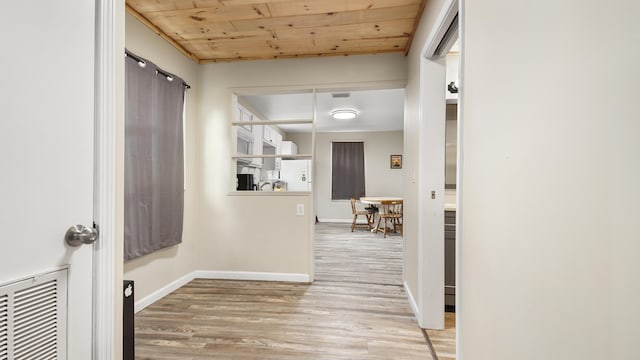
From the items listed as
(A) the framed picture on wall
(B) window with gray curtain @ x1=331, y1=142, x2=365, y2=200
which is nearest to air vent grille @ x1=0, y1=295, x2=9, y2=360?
(B) window with gray curtain @ x1=331, y1=142, x2=365, y2=200

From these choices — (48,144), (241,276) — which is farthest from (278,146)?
(48,144)

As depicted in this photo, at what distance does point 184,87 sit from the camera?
278 centimetres

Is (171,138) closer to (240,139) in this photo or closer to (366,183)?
(240,139)

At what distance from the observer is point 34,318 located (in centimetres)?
79

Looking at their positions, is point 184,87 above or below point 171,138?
above

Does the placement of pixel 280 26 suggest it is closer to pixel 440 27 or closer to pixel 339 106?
pixel 440 27

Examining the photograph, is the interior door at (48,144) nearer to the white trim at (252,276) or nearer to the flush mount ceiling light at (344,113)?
the white trim at (252,276)

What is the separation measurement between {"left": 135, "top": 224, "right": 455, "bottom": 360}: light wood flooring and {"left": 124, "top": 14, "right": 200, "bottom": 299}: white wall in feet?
0.72

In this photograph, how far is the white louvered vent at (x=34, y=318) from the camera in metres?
0.73

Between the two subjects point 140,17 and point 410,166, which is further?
point 410,166

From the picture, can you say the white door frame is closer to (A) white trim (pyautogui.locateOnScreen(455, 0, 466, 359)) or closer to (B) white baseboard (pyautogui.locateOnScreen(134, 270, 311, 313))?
(A) white trim (pyautogui.locateOnScreen(455, 0, 466, 359))

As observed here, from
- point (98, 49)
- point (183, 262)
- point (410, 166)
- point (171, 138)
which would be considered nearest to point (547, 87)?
point (98, 49)

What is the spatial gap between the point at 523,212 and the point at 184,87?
3040 millimetres

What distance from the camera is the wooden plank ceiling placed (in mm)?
2072
